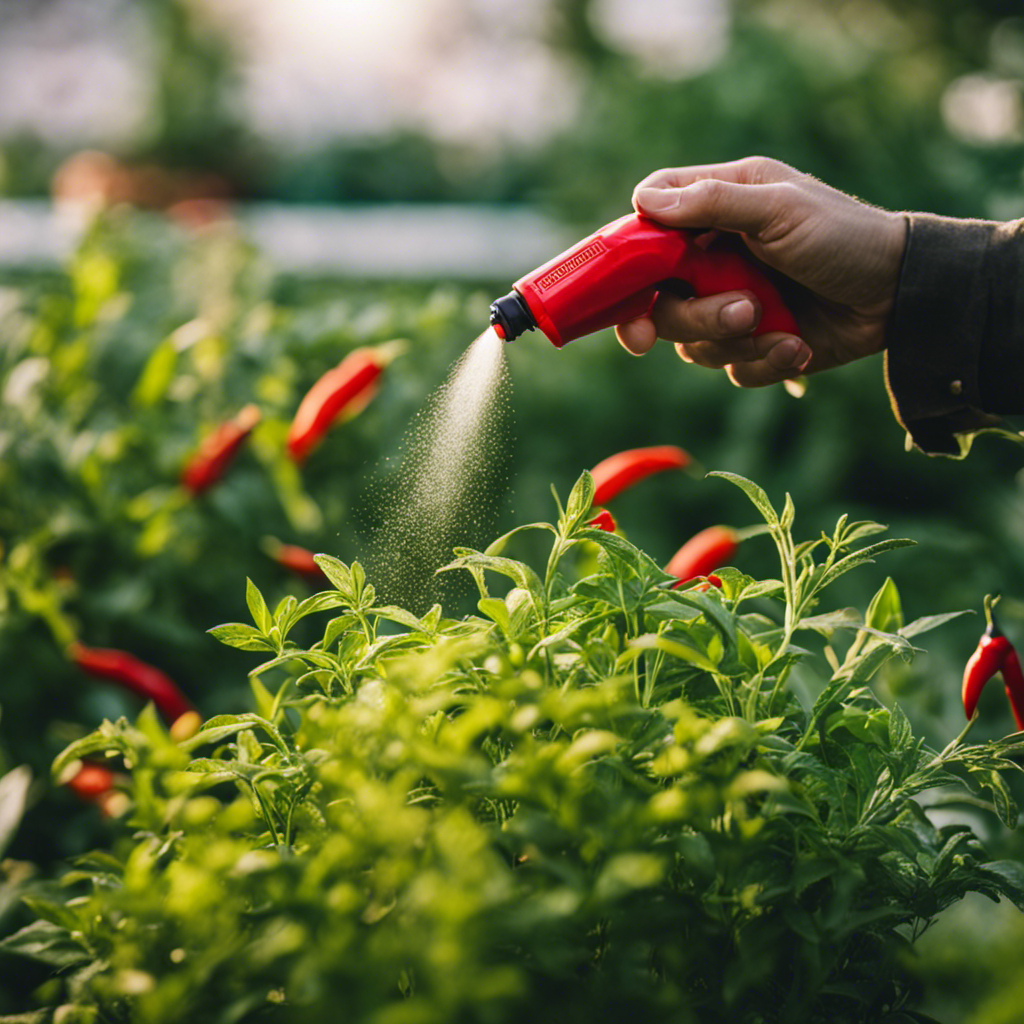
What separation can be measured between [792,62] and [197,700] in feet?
14.3

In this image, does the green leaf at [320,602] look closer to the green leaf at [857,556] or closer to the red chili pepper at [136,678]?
the green leaf at [857,556]

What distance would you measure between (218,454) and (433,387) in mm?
567

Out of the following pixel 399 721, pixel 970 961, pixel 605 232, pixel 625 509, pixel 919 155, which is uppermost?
pixel 605 232

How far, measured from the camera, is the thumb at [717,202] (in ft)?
4.00

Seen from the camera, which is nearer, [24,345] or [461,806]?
[461,806]

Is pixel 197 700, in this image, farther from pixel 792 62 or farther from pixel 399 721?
pixel 792 62

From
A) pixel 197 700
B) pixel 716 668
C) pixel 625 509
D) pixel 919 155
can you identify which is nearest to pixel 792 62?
pixel 919 155

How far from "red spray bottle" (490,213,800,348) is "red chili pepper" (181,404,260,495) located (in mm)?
651

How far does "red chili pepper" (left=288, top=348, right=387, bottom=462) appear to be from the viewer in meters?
1.59

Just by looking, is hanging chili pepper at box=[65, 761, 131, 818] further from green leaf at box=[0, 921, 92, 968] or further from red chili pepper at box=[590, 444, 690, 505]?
red chili pepper at box=[590, 444, 690, 505]

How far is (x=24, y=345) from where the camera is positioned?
2188 millimetres

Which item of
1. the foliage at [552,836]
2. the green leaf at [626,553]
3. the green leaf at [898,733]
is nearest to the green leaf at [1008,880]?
the foliage at [552,836]

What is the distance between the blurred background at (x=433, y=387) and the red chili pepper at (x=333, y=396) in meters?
0.13

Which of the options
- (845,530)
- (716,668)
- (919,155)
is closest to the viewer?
(716,668)
